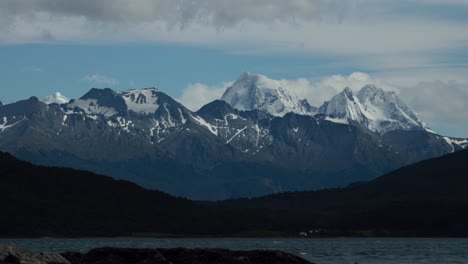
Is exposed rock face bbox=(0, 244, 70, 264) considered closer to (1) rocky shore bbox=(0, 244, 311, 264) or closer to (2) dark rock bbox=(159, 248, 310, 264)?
(1) rocky shore bbox=(0, 244, 311, 264)

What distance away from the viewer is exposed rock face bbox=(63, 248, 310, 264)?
16038cm

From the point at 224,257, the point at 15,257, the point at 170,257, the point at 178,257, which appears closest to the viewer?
the point at 15,257

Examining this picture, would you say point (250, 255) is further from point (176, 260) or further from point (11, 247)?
point (11, 247)

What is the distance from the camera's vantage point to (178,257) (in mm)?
165500

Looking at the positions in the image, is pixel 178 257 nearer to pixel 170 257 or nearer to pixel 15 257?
pixel 170 257

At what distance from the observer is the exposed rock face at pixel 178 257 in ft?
526

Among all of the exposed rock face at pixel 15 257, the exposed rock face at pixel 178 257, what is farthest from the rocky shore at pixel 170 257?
the exposed rock face at pixel 15 257

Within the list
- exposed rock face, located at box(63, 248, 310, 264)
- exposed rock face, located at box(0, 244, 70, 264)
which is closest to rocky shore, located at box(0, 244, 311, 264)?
exposed rock face, located at box(63, 248, 310, 264)

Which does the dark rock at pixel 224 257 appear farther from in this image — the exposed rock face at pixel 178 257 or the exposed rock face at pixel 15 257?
the exposed rock face at pixel 15 257

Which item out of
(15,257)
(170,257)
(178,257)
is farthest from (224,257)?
(15,257)

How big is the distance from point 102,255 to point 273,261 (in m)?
27.8

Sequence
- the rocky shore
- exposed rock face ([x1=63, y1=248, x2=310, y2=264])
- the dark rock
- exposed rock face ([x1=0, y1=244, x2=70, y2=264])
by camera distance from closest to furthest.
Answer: exposed rock face ([x1=0, y1=244, x2=70, y2=264])
the rocky shore
exposed rock face ([x1=63, y1=248, x2=310, y2=264])
the dark rock

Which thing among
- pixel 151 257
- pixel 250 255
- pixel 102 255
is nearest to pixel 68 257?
pixel 102 255

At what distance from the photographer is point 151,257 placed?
521 feet
